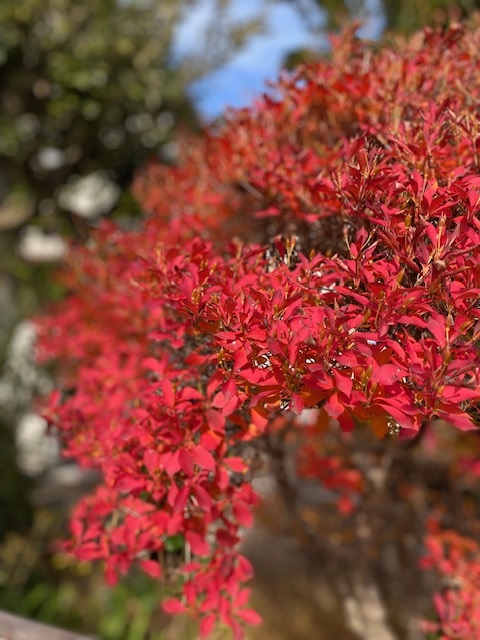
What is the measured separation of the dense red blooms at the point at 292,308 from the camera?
5.05 ft

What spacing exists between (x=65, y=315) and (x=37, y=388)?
88.0 inches

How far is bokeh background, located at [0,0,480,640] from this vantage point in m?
4.88

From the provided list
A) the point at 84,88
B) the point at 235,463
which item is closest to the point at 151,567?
the point at 235,463

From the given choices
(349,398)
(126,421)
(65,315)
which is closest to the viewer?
(349,398)

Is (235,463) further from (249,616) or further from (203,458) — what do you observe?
(249,616)

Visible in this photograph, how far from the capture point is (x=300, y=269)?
73.0 inches

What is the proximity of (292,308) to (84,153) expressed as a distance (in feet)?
17.8

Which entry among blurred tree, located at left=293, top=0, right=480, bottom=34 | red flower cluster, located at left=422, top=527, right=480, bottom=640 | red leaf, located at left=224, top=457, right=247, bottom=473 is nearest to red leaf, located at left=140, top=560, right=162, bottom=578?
red leaf, located at left=224, top=457, right=247, bottom=473

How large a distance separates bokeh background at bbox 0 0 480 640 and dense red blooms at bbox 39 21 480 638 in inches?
87.1

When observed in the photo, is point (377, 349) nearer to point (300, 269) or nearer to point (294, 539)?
point (300, 269)

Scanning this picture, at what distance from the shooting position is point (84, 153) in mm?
6430

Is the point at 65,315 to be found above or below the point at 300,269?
above

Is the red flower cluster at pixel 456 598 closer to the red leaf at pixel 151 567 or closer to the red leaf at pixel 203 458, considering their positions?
the red leaf at pixel 151 567

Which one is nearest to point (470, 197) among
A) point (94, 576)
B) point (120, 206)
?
point (94, 576)
